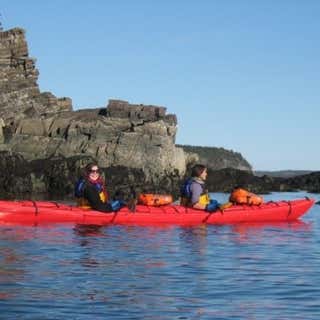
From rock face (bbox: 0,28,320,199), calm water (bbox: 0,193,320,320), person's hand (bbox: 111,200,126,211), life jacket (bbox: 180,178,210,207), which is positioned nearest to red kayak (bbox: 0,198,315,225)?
person's hand (bbox: 111,200,126,211)

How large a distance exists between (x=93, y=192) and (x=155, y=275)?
8.28 meters

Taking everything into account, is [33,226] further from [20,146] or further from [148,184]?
[20,146]

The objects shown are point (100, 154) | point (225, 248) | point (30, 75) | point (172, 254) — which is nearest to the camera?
point (172, 254)

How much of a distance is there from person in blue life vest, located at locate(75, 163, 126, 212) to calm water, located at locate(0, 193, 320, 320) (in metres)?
1.86

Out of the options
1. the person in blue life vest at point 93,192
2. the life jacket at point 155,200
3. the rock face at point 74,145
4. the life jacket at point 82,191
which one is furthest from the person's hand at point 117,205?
the rock face at point 74,145

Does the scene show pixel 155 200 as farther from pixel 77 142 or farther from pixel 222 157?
pixel 222 157

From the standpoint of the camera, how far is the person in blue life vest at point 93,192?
18.3m

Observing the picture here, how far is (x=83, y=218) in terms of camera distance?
18.6 meters

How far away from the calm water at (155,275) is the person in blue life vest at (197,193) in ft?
7.40

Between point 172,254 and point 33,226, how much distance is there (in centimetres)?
563

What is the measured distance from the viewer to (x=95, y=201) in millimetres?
18812

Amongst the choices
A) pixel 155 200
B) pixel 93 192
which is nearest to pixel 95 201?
pixel 93 192

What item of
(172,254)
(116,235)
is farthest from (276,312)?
(116,235)

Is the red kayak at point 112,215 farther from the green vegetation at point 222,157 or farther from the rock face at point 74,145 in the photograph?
the green vegetation at point 222,157
